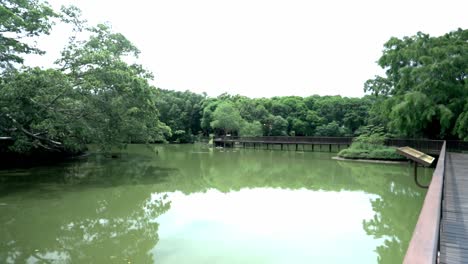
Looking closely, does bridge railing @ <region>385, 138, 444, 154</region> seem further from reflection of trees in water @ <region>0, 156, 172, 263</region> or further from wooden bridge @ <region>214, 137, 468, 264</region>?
reflection of trees in water @ <region>0, 156, 172, 263</region>

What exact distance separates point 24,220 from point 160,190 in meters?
5.19

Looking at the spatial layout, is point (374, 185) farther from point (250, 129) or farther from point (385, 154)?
point (250, 129)

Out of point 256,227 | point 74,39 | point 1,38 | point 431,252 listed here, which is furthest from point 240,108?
point 431,252

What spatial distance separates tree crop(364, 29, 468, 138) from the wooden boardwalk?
12.6 metres

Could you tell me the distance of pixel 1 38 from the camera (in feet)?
45.9

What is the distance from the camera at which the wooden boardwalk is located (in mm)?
3639

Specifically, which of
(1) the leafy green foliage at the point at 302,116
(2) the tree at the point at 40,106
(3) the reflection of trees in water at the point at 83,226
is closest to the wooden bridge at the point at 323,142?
(1) the leafy green foliage at the point at 302,116

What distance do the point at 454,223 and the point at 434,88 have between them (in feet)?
57.9

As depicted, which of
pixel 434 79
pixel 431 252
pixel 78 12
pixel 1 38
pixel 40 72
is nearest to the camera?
pixel 431 252

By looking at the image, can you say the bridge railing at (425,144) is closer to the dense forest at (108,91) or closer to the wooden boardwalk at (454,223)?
the dense forest at (108,91)

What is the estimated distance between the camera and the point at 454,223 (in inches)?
189

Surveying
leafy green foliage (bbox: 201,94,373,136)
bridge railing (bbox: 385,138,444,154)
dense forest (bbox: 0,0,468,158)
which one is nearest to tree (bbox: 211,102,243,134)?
leafy green foliage (bbox: 201,94,373,136)

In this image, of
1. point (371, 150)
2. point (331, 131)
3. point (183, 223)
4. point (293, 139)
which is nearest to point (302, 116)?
point (331, 131)

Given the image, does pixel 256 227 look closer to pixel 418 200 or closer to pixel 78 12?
pixel 418 200
